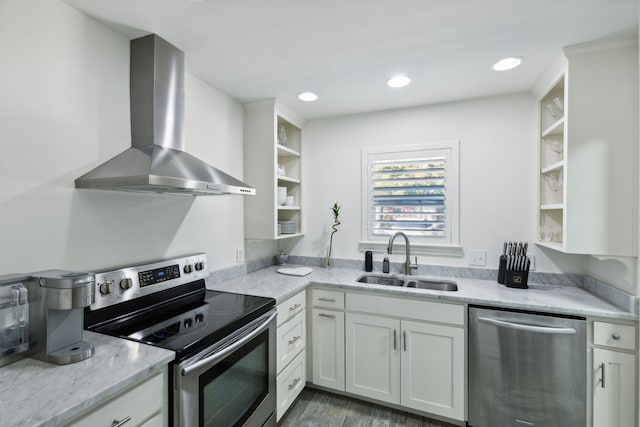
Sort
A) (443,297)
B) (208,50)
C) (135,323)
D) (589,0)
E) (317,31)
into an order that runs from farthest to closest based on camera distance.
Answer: (443,297) → (208,50) → (317,31) → (135,323) → (589,0)

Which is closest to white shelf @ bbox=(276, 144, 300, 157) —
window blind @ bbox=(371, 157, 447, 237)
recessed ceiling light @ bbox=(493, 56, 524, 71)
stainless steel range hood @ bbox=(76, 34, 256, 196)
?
window blind @ bbox=(371, 157, 447, 237)

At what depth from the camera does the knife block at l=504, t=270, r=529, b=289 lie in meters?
2.04

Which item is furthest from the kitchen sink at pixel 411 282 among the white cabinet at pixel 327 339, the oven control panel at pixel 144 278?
the oven control panel at pixel 144 278

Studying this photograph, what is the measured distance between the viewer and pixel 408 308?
2002mm

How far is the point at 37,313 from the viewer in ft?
3.46

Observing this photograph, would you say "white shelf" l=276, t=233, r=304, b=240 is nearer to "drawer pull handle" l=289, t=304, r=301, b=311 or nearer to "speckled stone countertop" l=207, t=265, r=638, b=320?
"speckled stone countertop" l=207, t=265, r=638, b=320

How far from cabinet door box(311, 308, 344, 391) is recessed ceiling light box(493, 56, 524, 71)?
6.46 ft

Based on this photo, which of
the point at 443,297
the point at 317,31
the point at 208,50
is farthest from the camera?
the point at 443,297

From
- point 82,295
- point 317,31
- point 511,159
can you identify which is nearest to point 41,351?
point 82,295

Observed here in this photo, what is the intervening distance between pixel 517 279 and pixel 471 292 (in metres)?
0.38

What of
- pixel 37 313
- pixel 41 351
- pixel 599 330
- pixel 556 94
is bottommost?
pixel 599 330

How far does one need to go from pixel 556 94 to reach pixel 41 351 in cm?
326

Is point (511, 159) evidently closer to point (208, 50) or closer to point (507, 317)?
point (507, 317)

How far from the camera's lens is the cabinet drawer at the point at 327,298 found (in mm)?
2195
